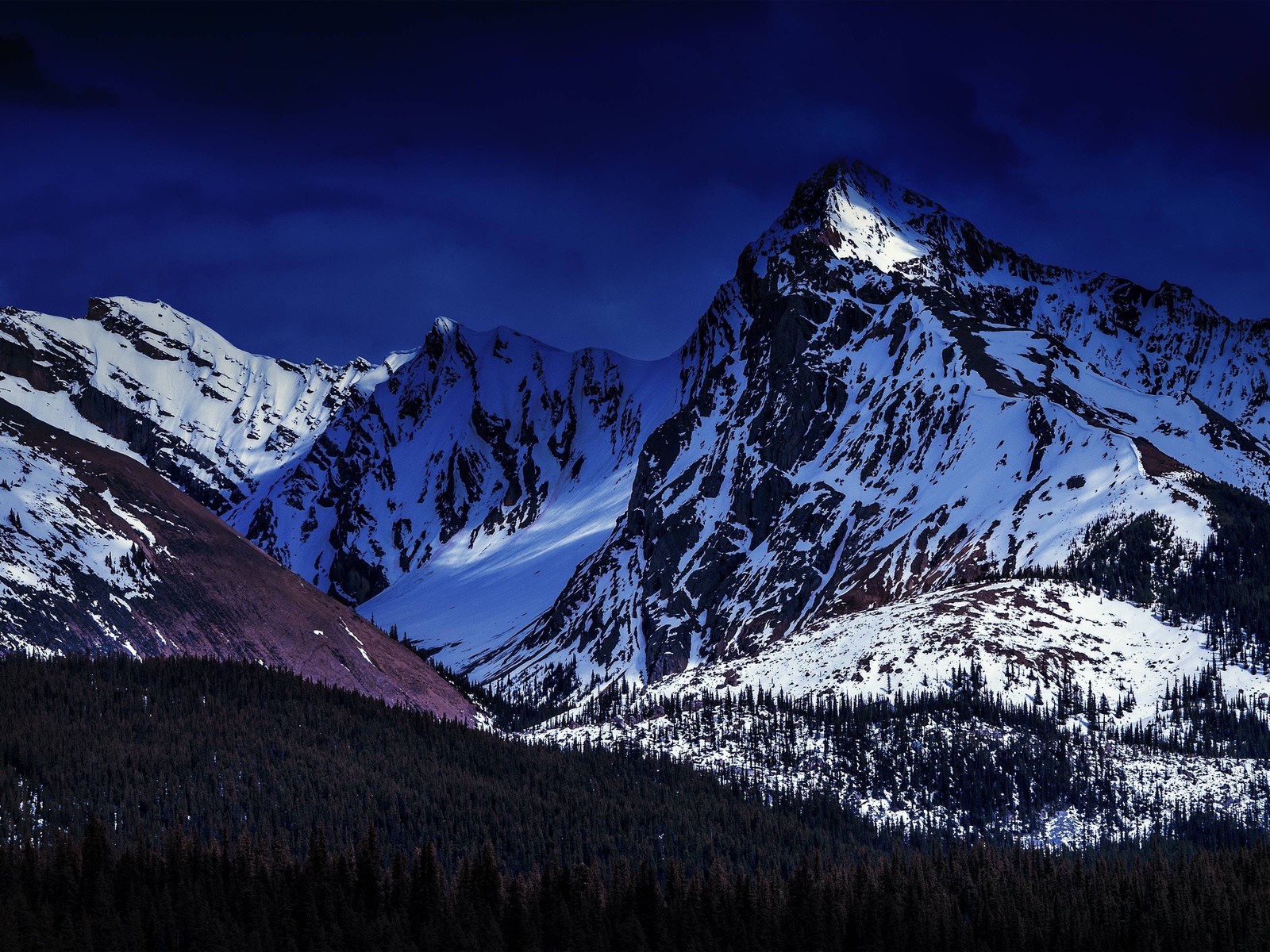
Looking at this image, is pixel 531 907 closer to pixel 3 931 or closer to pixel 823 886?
pixel 823 886

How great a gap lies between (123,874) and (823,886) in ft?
224

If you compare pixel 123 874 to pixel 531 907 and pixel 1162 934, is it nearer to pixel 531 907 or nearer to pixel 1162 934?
pixel 531 907

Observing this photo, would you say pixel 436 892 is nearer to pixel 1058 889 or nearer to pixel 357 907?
pixel 357 907

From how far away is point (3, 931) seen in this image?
140500 millimetres

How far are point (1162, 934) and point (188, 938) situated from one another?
8928 cm

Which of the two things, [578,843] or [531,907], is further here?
[578,843]

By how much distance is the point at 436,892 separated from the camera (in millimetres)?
157875

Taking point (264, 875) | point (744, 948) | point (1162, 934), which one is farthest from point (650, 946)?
point (1162, 934)

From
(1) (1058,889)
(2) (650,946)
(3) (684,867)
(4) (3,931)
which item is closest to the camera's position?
(4) (3,931)

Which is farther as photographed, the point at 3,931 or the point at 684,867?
the point at 684,867

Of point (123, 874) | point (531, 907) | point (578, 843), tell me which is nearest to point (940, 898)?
point (531, 907)

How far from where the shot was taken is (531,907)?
15750 cm

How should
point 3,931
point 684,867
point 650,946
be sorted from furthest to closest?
point 684,867 → point 650,946 → point 3,931

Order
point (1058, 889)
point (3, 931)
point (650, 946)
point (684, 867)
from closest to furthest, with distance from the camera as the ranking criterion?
point (3, 931) → point (650, 946) → point (1058, 889) → point (684, 867)
